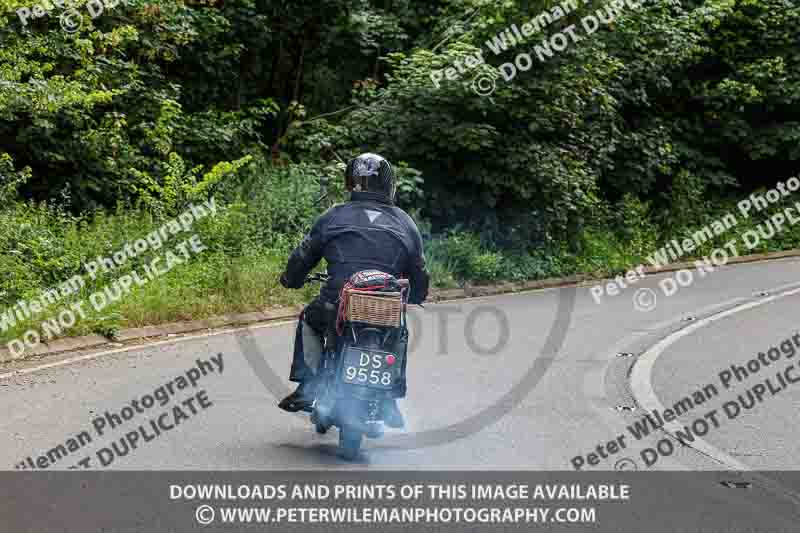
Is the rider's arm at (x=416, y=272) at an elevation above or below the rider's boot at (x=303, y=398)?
above

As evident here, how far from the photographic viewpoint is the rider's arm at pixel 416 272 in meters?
7.73

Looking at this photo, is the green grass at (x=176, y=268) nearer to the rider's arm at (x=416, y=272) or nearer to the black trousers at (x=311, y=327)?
the black trousers at (x=311, y=327)

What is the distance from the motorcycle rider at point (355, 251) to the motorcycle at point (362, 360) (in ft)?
0.41

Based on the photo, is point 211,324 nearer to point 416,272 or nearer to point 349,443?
point 416,272

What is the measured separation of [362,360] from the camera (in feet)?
23.2

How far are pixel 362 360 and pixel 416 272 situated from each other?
3.10ft

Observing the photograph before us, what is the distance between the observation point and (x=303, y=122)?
21469 mm

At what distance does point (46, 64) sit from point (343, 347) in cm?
967

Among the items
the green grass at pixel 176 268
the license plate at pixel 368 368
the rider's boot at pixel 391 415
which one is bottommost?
the rider's boot at pixel 391 415

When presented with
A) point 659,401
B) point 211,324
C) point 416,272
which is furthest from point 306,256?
point 211,324

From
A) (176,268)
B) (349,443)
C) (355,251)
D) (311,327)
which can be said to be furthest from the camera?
(176,268)

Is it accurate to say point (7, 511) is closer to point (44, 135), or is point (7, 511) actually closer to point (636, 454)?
point (636, 454)

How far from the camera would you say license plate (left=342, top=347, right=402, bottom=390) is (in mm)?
7074

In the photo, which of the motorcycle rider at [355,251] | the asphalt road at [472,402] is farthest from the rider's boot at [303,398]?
the asphalt road at [472,402]
